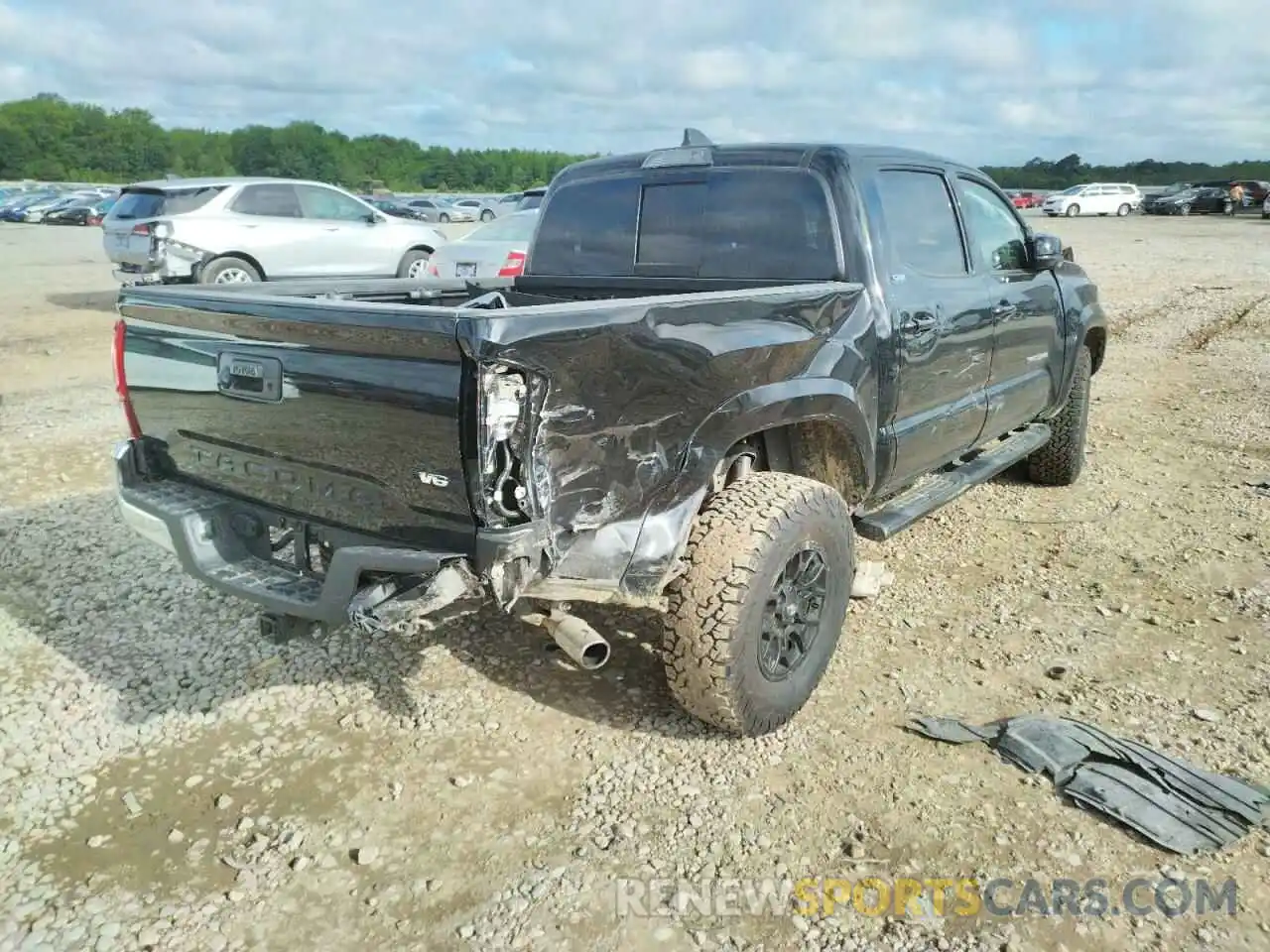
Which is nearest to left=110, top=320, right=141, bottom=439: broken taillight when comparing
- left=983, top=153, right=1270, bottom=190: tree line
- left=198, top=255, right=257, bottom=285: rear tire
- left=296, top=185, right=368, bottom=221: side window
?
left=198, top=255, right=257, bottom=285: rear tire

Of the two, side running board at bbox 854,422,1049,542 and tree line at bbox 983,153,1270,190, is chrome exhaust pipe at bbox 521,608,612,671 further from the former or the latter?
tree line at bbox 983,153,1270,190

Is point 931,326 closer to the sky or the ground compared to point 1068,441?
closer to the sky

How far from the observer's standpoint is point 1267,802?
2.85m

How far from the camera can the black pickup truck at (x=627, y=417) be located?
248 centimetres

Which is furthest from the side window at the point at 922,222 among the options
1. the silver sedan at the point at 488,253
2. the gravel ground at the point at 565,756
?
the silver sedan at the point at 488,253

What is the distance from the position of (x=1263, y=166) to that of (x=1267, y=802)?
81.2 metres

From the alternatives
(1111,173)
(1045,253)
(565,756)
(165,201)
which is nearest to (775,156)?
(1045,253)

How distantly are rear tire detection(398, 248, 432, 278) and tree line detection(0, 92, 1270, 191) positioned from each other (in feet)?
213

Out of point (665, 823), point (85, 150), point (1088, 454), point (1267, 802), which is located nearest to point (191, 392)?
point (665, 823)

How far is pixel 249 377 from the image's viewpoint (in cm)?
287

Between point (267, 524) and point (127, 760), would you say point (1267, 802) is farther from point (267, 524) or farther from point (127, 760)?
point (127, 760)

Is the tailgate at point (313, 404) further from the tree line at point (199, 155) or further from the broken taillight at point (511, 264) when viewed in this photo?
the tree line at point (199, 155)

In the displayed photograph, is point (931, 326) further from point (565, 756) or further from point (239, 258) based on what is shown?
point (239, 258)
